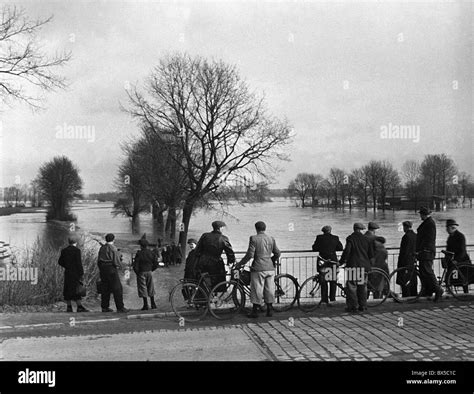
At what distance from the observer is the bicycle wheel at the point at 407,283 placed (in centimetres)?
874

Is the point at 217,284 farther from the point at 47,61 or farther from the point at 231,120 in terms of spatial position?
the point at 231,120

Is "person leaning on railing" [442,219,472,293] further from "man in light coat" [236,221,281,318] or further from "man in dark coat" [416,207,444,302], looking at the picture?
"man in light coat" [236,221,281,318]

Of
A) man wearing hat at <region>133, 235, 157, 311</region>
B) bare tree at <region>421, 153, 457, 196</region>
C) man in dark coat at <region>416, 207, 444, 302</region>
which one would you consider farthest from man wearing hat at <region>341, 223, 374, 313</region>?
bare tree at <region>421, 153, 457, 196</region>

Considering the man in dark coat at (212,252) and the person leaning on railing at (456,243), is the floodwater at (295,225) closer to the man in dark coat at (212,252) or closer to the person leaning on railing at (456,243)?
the person leaning on railing at (456,243)

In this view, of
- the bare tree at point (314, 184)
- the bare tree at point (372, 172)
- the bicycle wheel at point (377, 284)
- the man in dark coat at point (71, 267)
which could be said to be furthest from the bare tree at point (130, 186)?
the bicycle wheel at point (377, 284)

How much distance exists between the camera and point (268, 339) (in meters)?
6.39

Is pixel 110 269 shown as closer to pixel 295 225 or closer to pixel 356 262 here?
pixel 356 262

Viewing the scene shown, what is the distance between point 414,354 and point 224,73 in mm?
30478

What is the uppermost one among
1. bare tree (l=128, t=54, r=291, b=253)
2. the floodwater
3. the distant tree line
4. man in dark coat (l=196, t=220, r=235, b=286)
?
bare tree (l=128, t=54, r=291, b=253)

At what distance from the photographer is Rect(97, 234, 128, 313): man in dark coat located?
8.84 metres

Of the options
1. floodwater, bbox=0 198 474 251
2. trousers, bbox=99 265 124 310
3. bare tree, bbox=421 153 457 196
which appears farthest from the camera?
floodwater, bbox=0 198 474 251

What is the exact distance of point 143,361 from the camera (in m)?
5.52

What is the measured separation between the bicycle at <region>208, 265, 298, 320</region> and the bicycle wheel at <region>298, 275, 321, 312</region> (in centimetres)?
24
